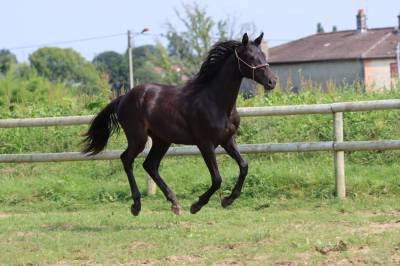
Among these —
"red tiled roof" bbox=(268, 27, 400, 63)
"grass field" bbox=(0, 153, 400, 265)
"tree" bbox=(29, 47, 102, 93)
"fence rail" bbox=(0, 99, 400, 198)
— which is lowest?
"tree" bbox=(29, 47, 102, 93)

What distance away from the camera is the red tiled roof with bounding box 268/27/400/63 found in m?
51.2

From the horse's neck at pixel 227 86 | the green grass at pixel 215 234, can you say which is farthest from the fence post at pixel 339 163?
the horse's neck at pixel 227 86

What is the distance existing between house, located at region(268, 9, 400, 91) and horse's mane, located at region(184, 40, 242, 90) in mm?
39290

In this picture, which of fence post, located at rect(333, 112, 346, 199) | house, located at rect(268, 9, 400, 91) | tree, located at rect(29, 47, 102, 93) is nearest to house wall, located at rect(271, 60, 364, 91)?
house, located at rect(268, 9, 400, 91)

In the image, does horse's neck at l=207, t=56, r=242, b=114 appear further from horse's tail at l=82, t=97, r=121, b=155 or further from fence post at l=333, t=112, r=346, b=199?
fence post at l=333, t=112, r=346, b=199

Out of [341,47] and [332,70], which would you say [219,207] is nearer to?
[332,70]

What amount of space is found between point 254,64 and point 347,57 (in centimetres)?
4337

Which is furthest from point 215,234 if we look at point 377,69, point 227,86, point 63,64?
point 63,64

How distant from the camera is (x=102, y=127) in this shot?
393 inches

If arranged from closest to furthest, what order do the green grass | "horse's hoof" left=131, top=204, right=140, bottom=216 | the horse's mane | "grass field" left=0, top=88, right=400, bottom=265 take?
the green grass, "grass field" left=0, top=88, right=400, bottom=265, the horse's mane, "horse's hoof" left=131, top=204, right=140, bottom=216

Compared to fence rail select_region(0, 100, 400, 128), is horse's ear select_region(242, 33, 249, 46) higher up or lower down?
higher up

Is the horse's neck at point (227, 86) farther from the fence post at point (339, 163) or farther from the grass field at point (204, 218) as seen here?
the fence post at point (339, 163)

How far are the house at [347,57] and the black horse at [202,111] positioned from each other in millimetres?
39021

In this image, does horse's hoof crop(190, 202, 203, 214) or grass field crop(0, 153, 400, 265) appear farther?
horse's hoof crop(190, 202, 203, 214)
